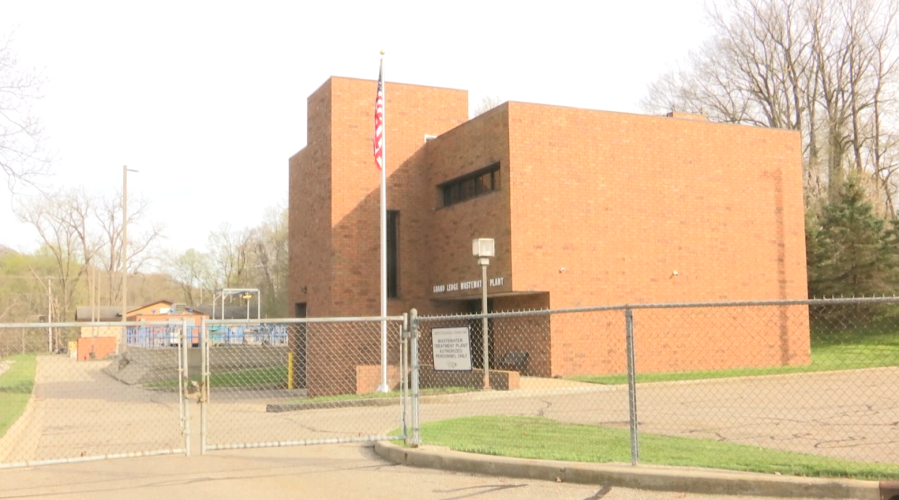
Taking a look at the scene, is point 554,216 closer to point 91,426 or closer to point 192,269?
point 91,426

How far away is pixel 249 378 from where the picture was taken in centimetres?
3178

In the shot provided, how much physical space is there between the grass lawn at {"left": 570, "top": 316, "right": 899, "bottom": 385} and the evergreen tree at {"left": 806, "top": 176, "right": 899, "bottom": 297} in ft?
7.29

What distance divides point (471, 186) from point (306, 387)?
27.4 feet

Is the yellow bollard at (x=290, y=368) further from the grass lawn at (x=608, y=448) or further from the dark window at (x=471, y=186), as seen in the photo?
the grass lawn at (x=608, y=448)

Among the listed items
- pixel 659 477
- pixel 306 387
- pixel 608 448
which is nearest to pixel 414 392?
pixel 608 448

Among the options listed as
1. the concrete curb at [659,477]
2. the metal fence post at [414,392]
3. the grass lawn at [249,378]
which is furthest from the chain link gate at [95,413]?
the concrete curb at [659,477]

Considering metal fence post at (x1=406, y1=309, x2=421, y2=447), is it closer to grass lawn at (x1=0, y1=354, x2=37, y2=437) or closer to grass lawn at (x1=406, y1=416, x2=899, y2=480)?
grass lawn at (x1=406, y1=416, x2=899, y2=480)

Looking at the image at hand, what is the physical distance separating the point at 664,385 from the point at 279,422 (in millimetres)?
8932

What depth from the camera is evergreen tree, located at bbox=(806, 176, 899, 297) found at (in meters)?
32.8

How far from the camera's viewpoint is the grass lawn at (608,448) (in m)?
7.66

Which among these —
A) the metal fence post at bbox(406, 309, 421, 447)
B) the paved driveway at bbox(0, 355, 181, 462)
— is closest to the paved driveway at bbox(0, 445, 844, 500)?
the metal fence post at bbox(406, 309, 421, 447)

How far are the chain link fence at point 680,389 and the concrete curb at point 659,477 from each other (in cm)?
40

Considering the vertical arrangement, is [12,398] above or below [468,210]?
below

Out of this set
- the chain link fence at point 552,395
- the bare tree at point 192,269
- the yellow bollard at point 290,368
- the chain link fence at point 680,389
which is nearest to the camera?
the chain link fence at point 680,389
